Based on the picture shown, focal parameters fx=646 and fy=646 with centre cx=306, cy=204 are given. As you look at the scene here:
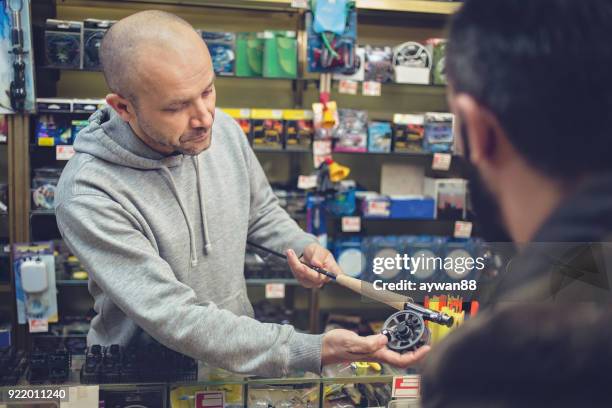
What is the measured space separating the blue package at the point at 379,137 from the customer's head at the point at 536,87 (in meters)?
3.35

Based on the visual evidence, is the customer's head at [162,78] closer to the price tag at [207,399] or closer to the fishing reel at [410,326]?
the price tag at [207,399]

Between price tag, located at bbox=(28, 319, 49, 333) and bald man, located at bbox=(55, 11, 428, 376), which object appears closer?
bald man, located at bbox=(55, 11, 428, 376)

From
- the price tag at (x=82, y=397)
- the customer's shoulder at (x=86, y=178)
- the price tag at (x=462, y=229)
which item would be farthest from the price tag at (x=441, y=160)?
the price tag at (x=82, y=397)

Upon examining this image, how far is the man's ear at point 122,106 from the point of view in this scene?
1.62 metres

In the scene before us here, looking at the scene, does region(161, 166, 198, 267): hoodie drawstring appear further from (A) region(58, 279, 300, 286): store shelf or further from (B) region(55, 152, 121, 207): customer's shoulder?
(A) region(58, 279, 300, 286): store shelf

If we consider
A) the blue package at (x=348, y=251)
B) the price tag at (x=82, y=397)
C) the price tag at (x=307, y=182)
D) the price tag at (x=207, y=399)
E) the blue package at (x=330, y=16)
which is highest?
the blue package at (x=330, y=16)

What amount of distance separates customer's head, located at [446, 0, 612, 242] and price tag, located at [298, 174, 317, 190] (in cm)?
327

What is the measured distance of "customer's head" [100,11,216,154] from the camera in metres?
1.52

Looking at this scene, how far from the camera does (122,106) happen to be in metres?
1.64

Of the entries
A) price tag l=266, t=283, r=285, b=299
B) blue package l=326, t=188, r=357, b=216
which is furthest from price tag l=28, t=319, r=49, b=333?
blue package l=326, t=188, r=357, b=216

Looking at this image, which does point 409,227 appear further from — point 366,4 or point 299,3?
point 299,3

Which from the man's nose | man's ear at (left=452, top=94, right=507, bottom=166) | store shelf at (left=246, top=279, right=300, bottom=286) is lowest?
store shelf at (left=246, top=279, right=300, bottom=286)

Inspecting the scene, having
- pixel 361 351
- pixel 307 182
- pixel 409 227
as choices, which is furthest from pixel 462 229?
pixel 361 351

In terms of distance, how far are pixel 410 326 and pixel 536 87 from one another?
666 millimetres
